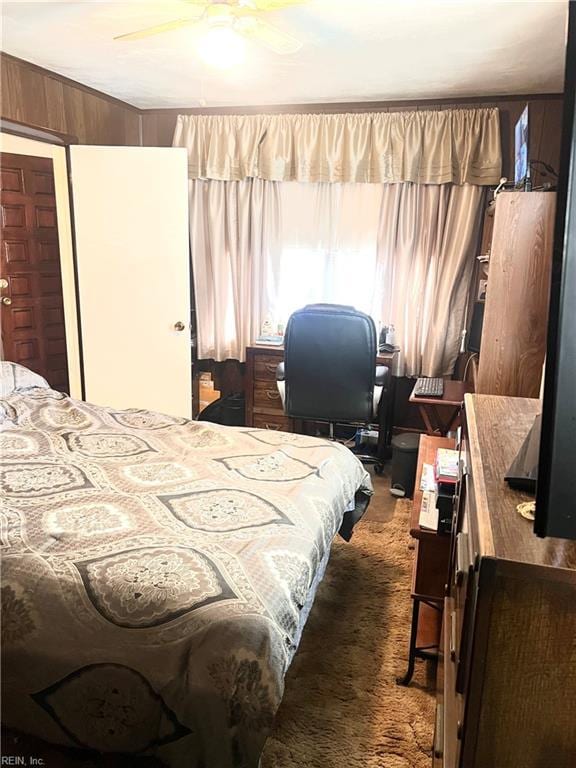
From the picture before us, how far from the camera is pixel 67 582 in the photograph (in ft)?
4.57

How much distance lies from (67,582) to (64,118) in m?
3.14

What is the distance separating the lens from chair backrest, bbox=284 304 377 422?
3.12 meters

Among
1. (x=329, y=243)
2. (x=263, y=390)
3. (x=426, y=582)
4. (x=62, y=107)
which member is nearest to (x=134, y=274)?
(x=62, y=107)

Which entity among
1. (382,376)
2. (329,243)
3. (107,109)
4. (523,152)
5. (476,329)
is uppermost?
(107,109)

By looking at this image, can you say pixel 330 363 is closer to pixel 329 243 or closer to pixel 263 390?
pixel 263 390

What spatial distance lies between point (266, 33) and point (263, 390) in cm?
231

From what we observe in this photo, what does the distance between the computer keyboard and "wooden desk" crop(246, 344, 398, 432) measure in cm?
46

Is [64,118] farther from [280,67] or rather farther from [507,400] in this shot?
[507,400]

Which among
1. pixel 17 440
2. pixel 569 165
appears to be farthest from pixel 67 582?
pixel 569 165

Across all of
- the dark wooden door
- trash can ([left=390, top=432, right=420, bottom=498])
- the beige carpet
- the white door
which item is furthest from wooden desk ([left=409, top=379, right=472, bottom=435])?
the dark wooden door

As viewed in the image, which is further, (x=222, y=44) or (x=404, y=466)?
(x=404, y=466)

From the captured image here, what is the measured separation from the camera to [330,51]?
271 centimetres

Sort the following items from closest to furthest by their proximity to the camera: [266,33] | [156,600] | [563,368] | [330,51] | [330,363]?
[563,368]
[156,600]
[266,33]
[330,51]
[330,363]

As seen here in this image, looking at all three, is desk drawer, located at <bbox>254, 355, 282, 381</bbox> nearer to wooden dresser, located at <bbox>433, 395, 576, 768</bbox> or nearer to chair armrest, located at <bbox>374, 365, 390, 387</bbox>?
chair armrest, located at <bbox>374, 365, 390, 387</bbox>
